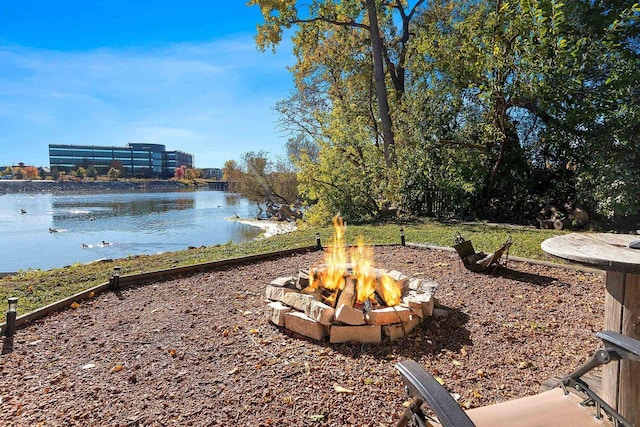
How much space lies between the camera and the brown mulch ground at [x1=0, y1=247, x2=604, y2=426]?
79.0 inches

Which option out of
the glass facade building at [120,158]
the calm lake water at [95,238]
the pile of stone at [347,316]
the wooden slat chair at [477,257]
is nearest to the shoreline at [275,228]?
the calm lake water at [95,238]

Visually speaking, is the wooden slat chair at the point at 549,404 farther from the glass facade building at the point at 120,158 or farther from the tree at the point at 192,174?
the glass facade building at the point at 120,158

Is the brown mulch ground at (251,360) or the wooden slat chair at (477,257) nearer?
the brown mulch ground at (251,360)

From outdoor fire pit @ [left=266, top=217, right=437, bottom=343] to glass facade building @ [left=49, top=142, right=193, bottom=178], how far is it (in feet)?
324

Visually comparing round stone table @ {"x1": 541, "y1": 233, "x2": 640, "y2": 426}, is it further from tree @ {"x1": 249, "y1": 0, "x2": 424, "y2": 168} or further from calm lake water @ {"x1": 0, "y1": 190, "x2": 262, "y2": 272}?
calm lake water @ {"x1": 0, "y1": 190, "x2": 262, "y2": 272}

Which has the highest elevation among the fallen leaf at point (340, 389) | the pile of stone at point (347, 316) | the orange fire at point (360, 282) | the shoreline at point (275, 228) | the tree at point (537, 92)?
the tree at point (537, 92)

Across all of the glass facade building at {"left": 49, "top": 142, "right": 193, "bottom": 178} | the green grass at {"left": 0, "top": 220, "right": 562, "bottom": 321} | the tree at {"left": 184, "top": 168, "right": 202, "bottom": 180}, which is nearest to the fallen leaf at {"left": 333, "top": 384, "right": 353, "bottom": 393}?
the green grass at {"left": 0, "top": 220, "right": 562, "bottom": 321}

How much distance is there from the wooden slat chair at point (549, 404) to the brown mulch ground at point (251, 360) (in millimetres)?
504

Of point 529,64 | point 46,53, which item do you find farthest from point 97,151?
point 529,64

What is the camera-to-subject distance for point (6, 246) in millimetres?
13461

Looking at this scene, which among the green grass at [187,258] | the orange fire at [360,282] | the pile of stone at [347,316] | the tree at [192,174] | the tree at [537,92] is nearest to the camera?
the pile of stone at [347,316]

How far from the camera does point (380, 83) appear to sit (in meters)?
11.3

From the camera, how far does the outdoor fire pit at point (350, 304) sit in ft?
9.07

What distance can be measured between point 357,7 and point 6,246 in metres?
15.2
